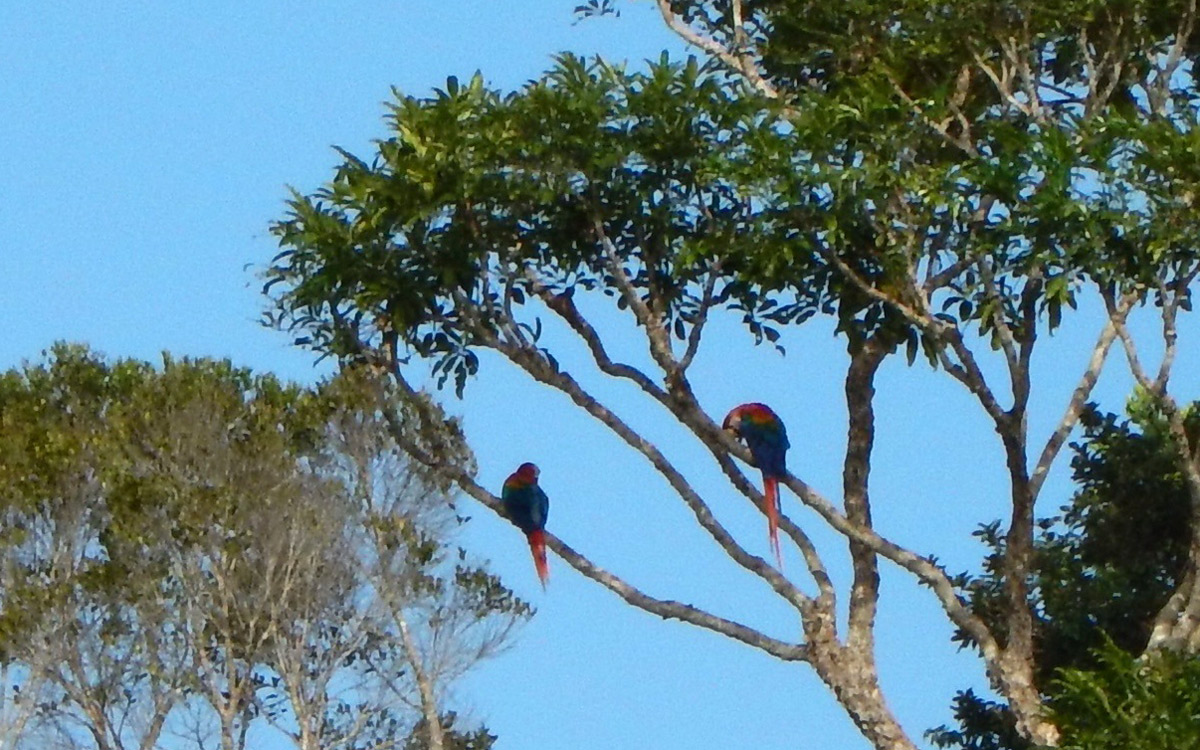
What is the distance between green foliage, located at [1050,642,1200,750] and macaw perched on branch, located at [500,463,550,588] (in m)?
2.93

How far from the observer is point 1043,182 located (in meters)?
9.69

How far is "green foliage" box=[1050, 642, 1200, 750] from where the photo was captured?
894 cm

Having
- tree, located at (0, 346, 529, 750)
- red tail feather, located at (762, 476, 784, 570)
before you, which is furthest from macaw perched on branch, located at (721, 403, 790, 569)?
tree, located at (0, 346, 529, 750)

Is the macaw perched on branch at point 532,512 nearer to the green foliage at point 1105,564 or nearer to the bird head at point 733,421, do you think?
the bird head at point 733,421

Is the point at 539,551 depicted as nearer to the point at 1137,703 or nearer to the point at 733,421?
the point at 733,421

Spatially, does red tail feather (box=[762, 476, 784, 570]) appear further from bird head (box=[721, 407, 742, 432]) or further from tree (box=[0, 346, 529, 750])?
tree (box=[0, 346, 529, 750])

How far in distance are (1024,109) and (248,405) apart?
11.5 m

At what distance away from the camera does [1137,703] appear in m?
9.17

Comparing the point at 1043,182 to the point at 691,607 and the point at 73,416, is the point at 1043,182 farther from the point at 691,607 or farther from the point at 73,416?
the point at 73,416

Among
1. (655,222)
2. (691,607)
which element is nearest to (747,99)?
(655,222)

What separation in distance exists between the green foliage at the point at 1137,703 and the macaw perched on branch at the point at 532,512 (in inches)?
115

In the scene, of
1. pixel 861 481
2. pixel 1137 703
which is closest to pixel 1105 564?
pixel 861 481

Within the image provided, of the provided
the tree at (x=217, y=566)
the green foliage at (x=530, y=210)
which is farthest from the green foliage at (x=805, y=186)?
the tree at (x=217, y=566)

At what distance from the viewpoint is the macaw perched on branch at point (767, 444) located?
35.4 ft
